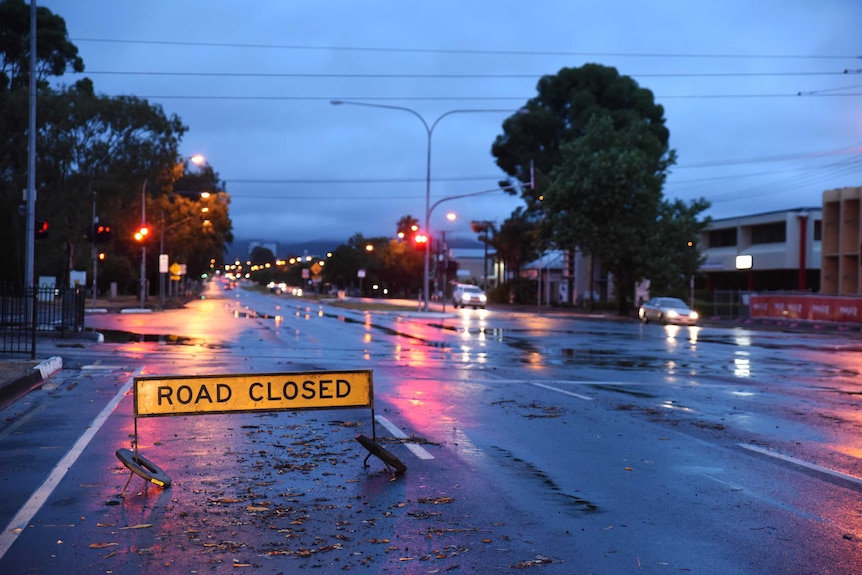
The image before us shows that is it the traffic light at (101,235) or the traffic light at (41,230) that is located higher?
the traffic light at (101,235)

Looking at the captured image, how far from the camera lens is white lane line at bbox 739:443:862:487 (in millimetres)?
8470

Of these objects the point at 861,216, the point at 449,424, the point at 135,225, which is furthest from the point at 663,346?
the point at 135,225

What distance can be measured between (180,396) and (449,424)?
13.0 feet

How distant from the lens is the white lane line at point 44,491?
20.5 ft

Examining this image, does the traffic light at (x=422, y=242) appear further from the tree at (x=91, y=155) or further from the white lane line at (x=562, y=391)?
the white lane line at (x=562, y=391)

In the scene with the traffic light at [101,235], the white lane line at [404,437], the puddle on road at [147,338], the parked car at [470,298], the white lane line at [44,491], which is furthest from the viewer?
the parked car at [470,298]

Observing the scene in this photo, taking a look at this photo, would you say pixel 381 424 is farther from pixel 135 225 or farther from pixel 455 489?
pixel 135 225

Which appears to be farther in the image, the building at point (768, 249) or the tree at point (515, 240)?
the tree at point (515, 240)

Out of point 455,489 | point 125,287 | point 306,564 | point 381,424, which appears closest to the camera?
point 306,564

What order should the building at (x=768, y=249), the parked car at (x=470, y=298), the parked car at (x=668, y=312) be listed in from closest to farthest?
the parked car at (x=668, y=312) < the parked car at (x=470, y=298) < the building at (x=768, y=249)

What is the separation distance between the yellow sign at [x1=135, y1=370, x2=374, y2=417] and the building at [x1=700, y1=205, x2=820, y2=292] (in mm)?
58490

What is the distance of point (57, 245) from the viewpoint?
172ft

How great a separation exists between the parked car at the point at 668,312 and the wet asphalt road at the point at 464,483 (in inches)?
1181

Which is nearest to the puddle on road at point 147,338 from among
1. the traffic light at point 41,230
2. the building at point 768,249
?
the traffic light at point 41,230
